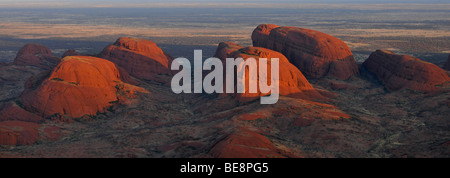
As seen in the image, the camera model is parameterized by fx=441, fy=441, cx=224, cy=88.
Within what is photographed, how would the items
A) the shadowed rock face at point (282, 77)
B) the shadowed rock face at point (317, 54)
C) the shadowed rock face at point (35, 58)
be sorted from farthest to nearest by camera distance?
the shadowed rock face at point (35, 58) → the shadowed rock face at point (317, 54) → the shadowed rock face at point (282, 77)

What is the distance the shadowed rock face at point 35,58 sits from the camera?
249 feet

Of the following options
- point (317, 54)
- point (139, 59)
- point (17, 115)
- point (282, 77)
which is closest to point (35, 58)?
point (139, 59)

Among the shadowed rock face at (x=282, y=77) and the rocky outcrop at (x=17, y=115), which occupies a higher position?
the shadowed rock face at (x=282, y=77)

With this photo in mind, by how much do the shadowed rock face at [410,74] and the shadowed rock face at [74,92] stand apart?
36.0 metres

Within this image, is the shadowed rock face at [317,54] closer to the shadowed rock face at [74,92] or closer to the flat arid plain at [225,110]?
the flat arid plain at [225,110]

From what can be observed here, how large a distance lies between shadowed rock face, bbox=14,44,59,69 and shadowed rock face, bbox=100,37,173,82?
15.4m

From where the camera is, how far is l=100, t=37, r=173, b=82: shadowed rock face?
215ft

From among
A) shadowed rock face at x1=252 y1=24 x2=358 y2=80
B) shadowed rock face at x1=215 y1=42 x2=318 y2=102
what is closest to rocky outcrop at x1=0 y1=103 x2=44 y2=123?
shadowed rock face at x1=215 y1=42 x2=318 y2=102

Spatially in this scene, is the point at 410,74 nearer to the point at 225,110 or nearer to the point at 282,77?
the point at 282,77

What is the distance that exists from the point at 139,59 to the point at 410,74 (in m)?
38.3

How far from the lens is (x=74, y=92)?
48438 mm

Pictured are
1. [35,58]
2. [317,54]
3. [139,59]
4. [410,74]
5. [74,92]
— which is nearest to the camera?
[74,92]

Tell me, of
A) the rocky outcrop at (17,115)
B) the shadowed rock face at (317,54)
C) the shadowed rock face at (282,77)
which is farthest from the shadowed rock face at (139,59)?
the rocky outcrop at (17,115)
